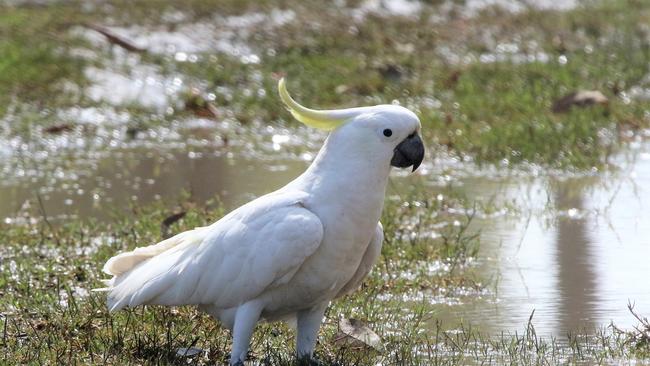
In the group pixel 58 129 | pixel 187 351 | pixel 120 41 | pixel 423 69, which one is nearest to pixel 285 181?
pixel 58 129

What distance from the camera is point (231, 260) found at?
459 centimetres

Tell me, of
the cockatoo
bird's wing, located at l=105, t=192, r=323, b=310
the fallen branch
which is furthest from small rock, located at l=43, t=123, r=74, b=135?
the cockatoo

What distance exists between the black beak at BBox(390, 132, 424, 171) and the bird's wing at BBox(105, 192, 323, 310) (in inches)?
14.2

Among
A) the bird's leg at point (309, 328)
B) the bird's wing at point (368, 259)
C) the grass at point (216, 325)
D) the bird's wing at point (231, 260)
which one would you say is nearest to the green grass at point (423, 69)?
the grass at point (216, 325)

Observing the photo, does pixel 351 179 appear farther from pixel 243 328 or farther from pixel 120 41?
pixel 120 41

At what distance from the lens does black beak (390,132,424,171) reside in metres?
4.59

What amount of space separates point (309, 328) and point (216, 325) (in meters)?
0.57

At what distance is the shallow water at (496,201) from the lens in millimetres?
5590

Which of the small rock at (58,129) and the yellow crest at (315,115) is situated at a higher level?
the yellow crest at (315,115)

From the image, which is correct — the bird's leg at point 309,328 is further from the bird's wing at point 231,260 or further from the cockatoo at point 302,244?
the bird's wing at point 231,260

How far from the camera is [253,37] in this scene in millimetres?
12211

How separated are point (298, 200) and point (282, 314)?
0.46 meters

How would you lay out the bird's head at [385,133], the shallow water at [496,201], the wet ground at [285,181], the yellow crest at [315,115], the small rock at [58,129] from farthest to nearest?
the small rock at [58,129]
the wet ground at [285,181]
the shallow water at [496,201]
the yellow crest at [315,115]
the bird's head at [385,133]

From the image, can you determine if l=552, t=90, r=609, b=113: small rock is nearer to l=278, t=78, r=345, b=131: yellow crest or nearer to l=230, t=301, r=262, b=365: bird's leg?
l=278, t=78, r=345, b=131: yellow crest
